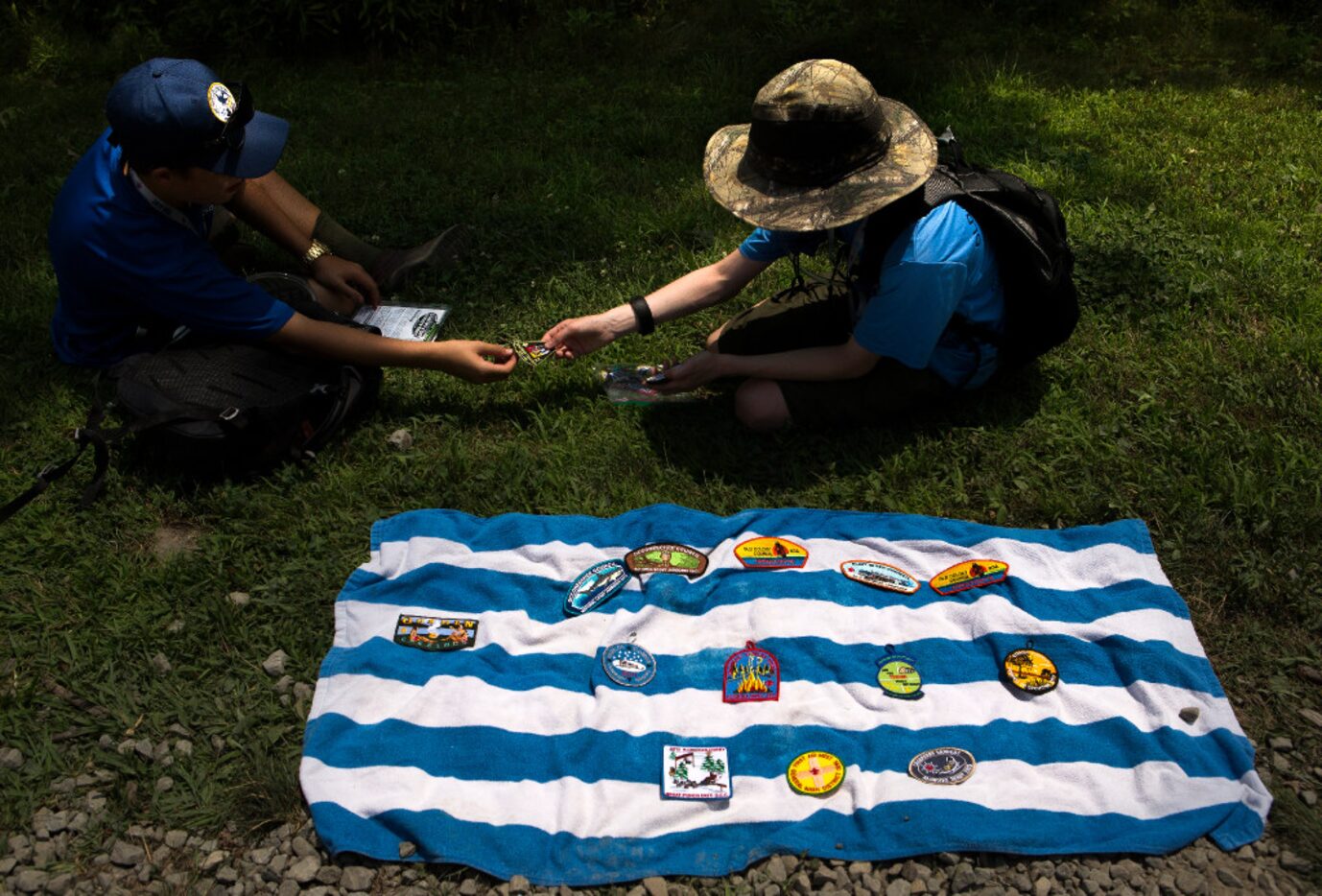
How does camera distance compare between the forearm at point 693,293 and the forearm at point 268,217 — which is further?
the forearm at point 268,217

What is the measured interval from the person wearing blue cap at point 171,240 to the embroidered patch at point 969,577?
1.79 m

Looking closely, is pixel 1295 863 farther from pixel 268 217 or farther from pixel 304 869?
pixel 268 217

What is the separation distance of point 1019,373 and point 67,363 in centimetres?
405

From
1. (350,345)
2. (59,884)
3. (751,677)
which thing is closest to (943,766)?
(751,677)

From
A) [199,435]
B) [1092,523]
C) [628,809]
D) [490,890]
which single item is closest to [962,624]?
[1092,523]

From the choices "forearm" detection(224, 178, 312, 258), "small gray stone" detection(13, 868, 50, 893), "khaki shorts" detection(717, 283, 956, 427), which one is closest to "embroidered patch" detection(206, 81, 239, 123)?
"forearm" detection(224, 178, 312, 258)

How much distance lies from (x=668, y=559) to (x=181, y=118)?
2.12 meters

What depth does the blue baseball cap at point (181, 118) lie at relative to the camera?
309cm

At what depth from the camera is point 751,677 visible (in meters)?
2.89

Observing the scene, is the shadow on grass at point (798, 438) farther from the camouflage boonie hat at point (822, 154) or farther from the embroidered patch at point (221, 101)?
the embroidered patch at point (221, 101)

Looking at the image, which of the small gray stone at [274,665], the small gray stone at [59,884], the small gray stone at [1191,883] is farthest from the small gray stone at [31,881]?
the small gray stone at [1191,883]

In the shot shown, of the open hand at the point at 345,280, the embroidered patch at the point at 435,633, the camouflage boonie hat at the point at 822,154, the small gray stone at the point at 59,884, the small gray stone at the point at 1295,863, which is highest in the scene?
the camouflage boonie hat at the point at 822,154

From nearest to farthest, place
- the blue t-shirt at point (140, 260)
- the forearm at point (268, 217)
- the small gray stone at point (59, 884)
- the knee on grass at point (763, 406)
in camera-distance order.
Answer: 1. the small gray stone at point (59, 884)
2. the blue t-shirt at point (140, 260)
3. the knee on grass at point (763, 406)
4. the forearm at point (268, 217)

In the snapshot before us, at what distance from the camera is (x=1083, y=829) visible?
2.49 metres
